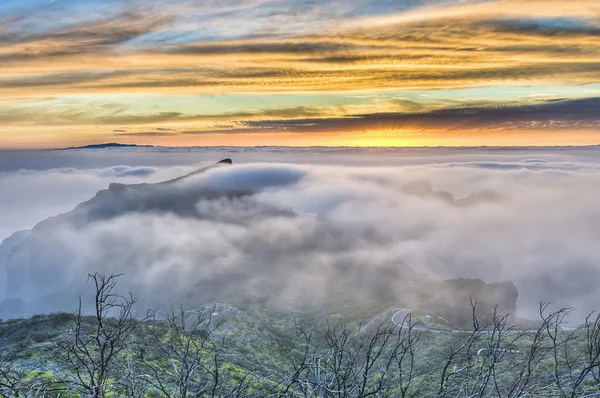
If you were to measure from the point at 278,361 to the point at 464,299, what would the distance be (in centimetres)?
7658

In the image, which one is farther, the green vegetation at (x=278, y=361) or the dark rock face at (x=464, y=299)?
the dark rock face at (x=464, y=299)

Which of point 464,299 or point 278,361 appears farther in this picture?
point 464,299

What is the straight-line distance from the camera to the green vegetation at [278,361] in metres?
11.8

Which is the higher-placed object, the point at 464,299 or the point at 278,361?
the point at 278,361

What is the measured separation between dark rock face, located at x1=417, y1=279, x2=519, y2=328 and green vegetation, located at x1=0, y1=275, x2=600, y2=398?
41.8ft

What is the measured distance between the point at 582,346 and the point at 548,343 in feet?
11.2

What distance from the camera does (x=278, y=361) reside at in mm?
69062

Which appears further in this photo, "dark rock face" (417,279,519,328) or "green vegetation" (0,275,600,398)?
"dark rock face" (417,279,519,328)

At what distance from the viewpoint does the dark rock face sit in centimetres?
11444

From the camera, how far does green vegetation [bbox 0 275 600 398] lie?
11.8 meters

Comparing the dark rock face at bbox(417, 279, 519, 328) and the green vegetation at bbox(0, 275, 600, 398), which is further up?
the green vegetation at bbox(0, 275, 600, 398)

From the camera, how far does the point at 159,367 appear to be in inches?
1283

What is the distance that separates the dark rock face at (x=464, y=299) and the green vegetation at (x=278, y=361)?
12.7 m

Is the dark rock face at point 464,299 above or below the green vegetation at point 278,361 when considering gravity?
below
